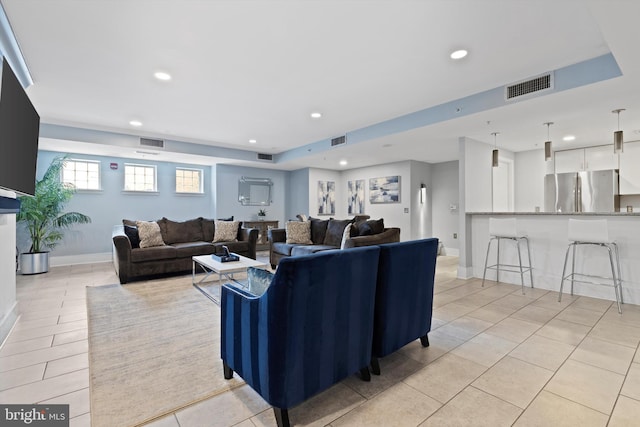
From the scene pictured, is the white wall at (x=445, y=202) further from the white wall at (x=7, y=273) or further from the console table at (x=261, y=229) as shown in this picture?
the white wall at (x=7, y=273)

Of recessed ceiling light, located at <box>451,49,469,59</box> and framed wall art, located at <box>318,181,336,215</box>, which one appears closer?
recessed ceiling light, located at <box>451,49,469,59</box>

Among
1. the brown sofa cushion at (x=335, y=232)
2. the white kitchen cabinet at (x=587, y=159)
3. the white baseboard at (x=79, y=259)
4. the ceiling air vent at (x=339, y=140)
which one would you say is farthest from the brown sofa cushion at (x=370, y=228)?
the white baseboard at (x=79, y=259)

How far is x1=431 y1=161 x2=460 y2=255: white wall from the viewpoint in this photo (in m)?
7.36

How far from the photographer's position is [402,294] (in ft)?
6.69

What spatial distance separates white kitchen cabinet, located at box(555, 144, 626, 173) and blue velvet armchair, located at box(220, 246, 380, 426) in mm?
6138

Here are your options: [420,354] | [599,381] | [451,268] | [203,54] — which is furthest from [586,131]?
[203,54]

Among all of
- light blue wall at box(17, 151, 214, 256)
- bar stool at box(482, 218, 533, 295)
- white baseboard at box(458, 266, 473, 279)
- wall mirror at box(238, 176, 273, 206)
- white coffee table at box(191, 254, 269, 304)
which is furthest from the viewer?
wall mirror at box(238, 176, 273, 206)

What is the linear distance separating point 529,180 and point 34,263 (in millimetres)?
9547

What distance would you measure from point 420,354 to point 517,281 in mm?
3092

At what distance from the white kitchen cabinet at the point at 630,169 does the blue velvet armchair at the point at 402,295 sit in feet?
17.4

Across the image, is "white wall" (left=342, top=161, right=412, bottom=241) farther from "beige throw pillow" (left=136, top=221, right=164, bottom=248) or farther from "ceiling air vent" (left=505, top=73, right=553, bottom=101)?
"beige throw pillow" (left=136, top=221, right=164, bottom=248)

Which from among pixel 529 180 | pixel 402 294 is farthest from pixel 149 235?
pixel 529 180

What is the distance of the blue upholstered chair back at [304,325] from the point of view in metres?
1.42

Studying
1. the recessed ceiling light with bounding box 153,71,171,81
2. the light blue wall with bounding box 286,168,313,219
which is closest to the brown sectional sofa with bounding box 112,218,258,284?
the recessed ceiling light with bounding box 153,71,171,81
